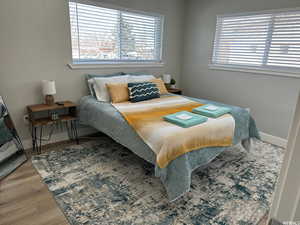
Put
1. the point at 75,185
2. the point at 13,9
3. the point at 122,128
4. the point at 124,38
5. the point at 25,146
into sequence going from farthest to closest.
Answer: the point at 124,38, the point at 25,146, the point at 13,9, the point at 122,128, the point at 75,185

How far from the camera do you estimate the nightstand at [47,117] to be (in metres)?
2.73

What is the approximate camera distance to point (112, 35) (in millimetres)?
3469

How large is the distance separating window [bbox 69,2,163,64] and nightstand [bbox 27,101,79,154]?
30.4 inches

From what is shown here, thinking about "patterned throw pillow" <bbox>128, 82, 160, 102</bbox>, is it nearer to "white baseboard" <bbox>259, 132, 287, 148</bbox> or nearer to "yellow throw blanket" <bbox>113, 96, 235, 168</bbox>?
"yellow throw blanket" <bbox>113, 96, 235, 168</bbox>

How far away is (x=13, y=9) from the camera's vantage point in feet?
8.29

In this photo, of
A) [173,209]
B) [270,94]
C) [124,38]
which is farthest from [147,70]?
[173,209]

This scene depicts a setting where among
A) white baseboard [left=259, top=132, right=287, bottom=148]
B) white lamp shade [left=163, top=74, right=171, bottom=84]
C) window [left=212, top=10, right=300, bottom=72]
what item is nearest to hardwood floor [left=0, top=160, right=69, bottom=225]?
white lamp shade [left=163, top=74, right=171, bottom=84]

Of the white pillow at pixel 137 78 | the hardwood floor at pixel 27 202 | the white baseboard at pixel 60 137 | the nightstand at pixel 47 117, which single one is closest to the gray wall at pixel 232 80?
the white pillow at pixel 137 78

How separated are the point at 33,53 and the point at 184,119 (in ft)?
7.23

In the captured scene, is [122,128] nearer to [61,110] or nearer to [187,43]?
[61,110]

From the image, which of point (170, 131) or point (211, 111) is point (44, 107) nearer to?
point (170, 131)

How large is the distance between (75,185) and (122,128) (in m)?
0.78

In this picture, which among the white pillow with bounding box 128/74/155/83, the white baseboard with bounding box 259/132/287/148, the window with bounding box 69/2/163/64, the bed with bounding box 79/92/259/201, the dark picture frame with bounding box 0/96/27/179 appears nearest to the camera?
the bed with bounding box 79/92/259/201

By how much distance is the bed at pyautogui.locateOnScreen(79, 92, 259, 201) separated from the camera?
1819mm
